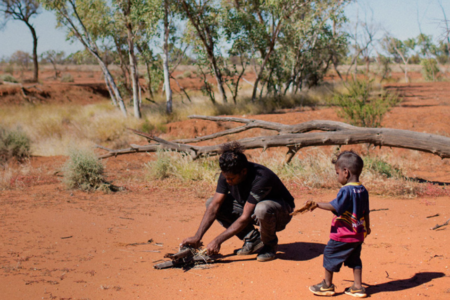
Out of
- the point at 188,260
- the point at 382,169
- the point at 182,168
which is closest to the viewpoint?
the point at 188,260

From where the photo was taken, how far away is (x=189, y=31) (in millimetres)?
14227

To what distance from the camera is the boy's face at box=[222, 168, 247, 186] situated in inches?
139

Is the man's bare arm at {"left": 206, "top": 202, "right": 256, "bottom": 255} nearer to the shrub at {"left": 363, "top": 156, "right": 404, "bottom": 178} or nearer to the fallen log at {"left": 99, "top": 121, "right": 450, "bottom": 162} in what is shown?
the fallen log at {"left": 99, "top": 121, "right": 450, "bottom": 162}

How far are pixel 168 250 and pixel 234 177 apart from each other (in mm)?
1375

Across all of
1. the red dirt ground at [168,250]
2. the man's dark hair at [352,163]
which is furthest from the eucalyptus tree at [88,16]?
the man's dark hair at [352,163]

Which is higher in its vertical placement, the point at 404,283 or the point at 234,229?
→ the point at 234,229

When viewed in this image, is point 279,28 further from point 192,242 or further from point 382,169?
point 192,242

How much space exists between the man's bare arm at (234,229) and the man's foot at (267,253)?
49cm

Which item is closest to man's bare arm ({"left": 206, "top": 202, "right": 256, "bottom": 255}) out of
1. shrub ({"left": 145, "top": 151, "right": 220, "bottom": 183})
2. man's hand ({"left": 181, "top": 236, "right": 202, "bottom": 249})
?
man's hand ({"left": 181, "top": 236, "right": 202, "bottom": 249})

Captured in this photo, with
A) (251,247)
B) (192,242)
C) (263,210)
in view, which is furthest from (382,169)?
(192,242)

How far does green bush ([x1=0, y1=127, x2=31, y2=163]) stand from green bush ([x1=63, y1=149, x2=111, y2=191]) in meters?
3.73

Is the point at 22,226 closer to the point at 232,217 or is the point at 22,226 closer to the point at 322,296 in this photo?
the point at 232,217

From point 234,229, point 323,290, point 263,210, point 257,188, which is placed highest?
point 257,188

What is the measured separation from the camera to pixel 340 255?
9.75 feet
